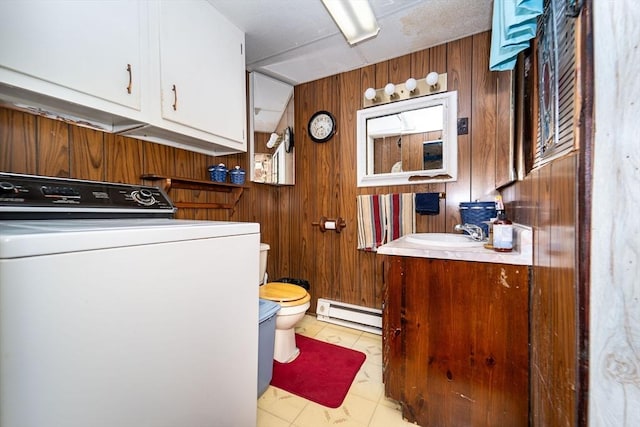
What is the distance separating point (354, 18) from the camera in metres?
1.58

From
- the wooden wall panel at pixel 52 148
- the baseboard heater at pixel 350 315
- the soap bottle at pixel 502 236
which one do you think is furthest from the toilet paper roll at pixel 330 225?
the wooden wall panel at pixel 52 148

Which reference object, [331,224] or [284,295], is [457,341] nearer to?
[284,295]

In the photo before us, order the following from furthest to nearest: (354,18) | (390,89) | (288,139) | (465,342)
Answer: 1. (288,139)
2. (390,89)
3. (354,18)
4. (465,342)

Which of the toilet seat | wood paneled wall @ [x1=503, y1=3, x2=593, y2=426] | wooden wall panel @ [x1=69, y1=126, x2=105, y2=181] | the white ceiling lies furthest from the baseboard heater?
the white ceiling

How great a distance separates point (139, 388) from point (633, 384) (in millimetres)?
1127

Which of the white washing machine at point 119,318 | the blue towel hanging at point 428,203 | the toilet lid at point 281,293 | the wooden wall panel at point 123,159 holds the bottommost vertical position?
the toilet lid at point 281,293

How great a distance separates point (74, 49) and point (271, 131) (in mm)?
1561

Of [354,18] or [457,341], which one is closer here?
[457,341]

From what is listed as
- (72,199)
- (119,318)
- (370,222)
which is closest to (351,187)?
(370,222)

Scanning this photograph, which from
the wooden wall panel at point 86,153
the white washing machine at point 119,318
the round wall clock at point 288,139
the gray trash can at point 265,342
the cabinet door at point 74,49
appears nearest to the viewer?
the white washing machine at point 119,318

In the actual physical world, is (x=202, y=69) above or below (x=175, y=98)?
above

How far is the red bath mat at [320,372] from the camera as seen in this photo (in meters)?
1.48

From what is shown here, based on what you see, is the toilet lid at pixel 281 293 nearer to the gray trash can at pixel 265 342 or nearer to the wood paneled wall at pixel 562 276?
the gray trash can at pixel 265 342

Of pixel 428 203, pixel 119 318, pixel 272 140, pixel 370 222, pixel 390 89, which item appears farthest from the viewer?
pixel 272 140
